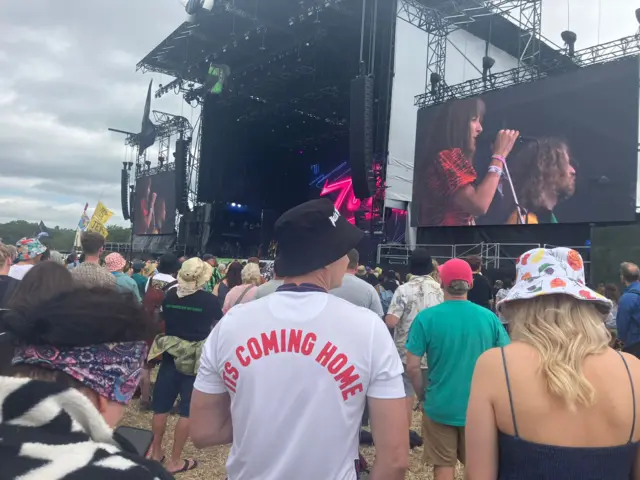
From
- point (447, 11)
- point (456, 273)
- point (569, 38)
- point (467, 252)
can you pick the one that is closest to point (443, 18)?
point (447, 11)

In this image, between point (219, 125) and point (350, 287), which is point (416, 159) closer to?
point (219, 125)

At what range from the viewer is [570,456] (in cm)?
132

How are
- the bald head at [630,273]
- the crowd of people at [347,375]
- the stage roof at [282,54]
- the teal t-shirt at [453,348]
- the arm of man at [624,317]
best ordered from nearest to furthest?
the crowd of people at [347,375], the teal t-shirt at [453,348], the arm of man at [624,317], the bald head at [630,273], the stage roof at [282,54]

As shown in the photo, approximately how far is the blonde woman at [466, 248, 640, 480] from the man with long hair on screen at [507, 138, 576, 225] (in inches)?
414

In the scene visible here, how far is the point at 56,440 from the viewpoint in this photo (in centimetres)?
80

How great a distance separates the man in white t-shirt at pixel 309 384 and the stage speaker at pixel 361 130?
1091 centimetres

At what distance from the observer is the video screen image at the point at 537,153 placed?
33.5 ft

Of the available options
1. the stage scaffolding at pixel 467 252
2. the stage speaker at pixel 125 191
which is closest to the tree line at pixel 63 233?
the stage speaker at pixel 125 191

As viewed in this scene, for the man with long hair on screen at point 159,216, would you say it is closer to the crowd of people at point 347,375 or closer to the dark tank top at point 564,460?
the crowd of people at point 347,375

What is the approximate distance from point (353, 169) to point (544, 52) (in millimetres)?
10137

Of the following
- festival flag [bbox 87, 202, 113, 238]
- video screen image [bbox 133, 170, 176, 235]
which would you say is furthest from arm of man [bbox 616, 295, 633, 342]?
video screen image [bbox 133, 170, 176, 235]

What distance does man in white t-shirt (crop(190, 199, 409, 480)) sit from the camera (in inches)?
55.7

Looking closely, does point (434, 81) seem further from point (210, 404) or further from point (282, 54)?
point (210, 404)

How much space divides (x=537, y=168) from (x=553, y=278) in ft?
35.7
